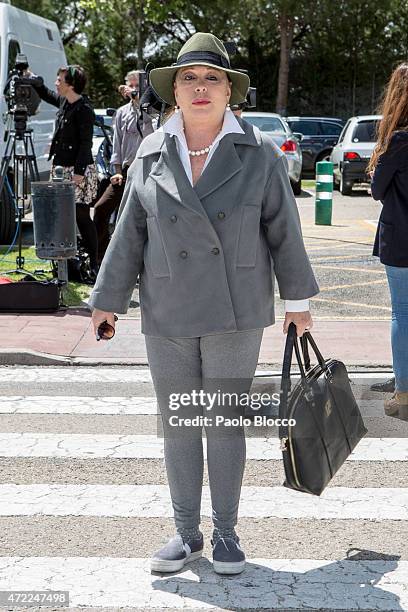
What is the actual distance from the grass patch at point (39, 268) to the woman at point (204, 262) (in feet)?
18.9

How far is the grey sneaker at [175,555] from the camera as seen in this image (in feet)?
13.6

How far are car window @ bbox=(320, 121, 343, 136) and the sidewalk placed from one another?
21.4 metres

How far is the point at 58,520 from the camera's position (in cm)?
474

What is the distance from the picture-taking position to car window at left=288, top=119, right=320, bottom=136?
1182 inches

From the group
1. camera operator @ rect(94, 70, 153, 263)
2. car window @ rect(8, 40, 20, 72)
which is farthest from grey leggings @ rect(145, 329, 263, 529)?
car window @ rect(8, 40, 20, 72)

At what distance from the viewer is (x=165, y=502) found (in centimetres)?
498

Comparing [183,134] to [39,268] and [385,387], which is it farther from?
[39,268]

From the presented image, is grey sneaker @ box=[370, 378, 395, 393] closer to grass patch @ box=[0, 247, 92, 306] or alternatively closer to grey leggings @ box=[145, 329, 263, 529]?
grey leggings @ box=[145, 329, 263, 529]

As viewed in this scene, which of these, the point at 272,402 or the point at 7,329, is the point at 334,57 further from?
the point at 272,402

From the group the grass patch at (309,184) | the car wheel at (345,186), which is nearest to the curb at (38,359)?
the car wheel at (345,186)

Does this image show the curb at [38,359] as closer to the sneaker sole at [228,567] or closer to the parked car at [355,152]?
the sneaker sole at [228,567]

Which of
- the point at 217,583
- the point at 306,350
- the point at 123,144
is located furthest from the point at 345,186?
the point at 217,583

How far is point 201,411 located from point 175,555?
1.79ft

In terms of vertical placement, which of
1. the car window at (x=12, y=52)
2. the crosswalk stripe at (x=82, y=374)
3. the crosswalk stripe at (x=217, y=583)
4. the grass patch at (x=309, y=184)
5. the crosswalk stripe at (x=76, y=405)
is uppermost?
the car window at (x=12, y=52)
